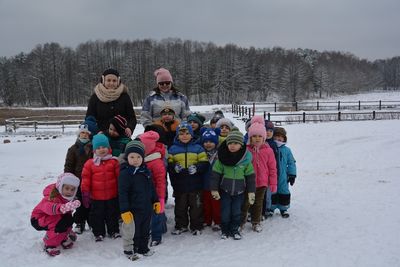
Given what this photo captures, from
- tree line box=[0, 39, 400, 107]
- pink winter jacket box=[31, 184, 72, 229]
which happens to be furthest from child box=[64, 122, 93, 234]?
tree line box=[0, 39, 400, 107]

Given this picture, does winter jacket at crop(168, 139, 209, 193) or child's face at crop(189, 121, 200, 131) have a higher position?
child's face at crop(189, 121, 200, 131)

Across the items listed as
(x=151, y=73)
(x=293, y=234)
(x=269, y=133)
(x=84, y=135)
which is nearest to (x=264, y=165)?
(x=269, y=133)

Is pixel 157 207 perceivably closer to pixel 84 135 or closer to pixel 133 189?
pixel 133 189

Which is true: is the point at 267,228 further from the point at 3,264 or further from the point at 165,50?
the point at 165,50

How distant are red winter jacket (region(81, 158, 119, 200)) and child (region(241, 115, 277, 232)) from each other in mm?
1989

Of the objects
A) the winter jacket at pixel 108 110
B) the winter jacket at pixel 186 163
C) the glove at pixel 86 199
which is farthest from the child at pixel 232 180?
the glove at pixel 86 199

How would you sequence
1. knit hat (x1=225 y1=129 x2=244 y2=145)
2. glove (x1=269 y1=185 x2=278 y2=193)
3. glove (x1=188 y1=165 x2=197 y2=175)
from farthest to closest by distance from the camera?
glove (x1=269 y1=185 x2=278 y2=193)
glove (x1=188 y1=165 x2=197 y2=175)
knit hat (x1=225 y1=129 x2=244 y2=145)

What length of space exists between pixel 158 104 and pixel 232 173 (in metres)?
1.73

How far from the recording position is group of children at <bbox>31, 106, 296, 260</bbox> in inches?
175

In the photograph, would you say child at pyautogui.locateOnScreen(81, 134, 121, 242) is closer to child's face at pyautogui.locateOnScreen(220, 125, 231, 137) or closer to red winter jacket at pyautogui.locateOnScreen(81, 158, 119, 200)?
red winter jacket at pyautogui.locateOnScreen(81, 158, 119, 200)

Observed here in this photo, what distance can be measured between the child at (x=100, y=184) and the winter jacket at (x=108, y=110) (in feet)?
2.11

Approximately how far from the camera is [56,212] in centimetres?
445

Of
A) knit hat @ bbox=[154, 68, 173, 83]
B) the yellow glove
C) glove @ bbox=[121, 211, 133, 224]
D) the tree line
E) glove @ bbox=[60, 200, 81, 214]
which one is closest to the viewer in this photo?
glove @ bbox=[121, 211, 133, 224]

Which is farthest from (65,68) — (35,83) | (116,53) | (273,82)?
(273,82)
